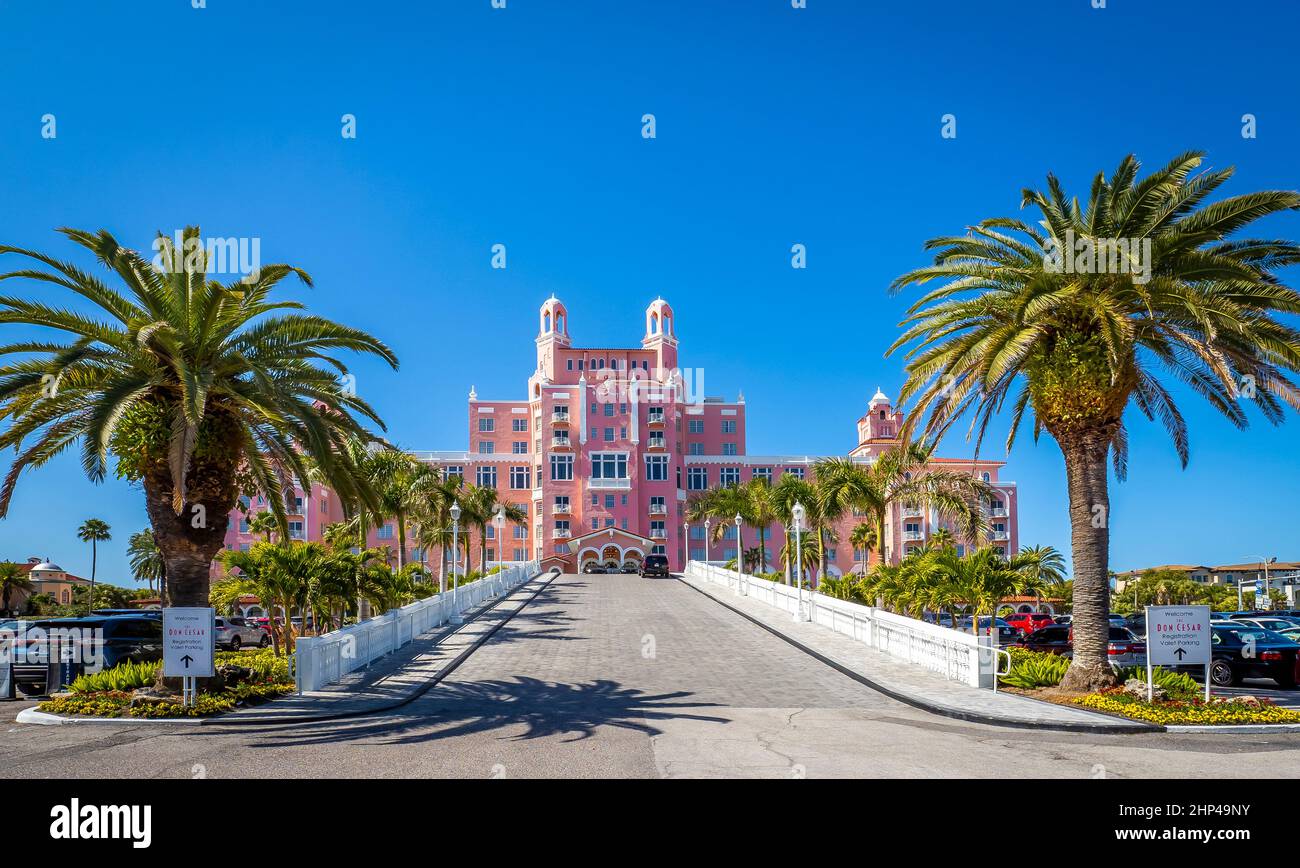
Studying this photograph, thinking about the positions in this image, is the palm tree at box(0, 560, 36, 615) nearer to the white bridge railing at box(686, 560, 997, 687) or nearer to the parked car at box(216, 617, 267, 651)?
the parked car at box(216, 617, 267, 651)

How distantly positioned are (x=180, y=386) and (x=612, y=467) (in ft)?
230

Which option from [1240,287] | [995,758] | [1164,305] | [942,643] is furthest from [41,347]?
[1240,287]

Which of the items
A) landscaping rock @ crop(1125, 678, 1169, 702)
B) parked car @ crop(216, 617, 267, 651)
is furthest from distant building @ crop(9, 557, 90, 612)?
landscaping rock @ crop(1125, 678, 1169, 702)

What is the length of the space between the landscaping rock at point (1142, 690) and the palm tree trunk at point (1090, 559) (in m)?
0.48

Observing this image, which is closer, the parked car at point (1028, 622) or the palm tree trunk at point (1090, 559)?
the palm tree trunk at point (1090, 559)

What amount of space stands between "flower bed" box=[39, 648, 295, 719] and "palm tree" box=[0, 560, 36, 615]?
1889 inches

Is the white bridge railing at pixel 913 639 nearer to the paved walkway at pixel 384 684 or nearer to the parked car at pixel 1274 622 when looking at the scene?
the paved walkway at pixel 384 684

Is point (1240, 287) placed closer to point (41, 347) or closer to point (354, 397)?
point (354, 397)

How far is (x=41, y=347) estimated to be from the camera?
50.5 ft

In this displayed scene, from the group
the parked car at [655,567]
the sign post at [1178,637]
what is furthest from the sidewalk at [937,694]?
the parked car at [655,567]

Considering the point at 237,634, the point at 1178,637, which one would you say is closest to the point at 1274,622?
the point at 1178,637

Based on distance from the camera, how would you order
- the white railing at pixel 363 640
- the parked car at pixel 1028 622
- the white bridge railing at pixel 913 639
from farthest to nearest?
the parked car at pixel 1028 622, the white bridge railing at pixel 913 639, the white railing at pixel 363 640

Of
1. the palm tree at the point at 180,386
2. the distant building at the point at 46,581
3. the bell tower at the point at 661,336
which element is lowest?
the distant building at the point at 46,581

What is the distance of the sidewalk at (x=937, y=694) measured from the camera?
14.2 metres
